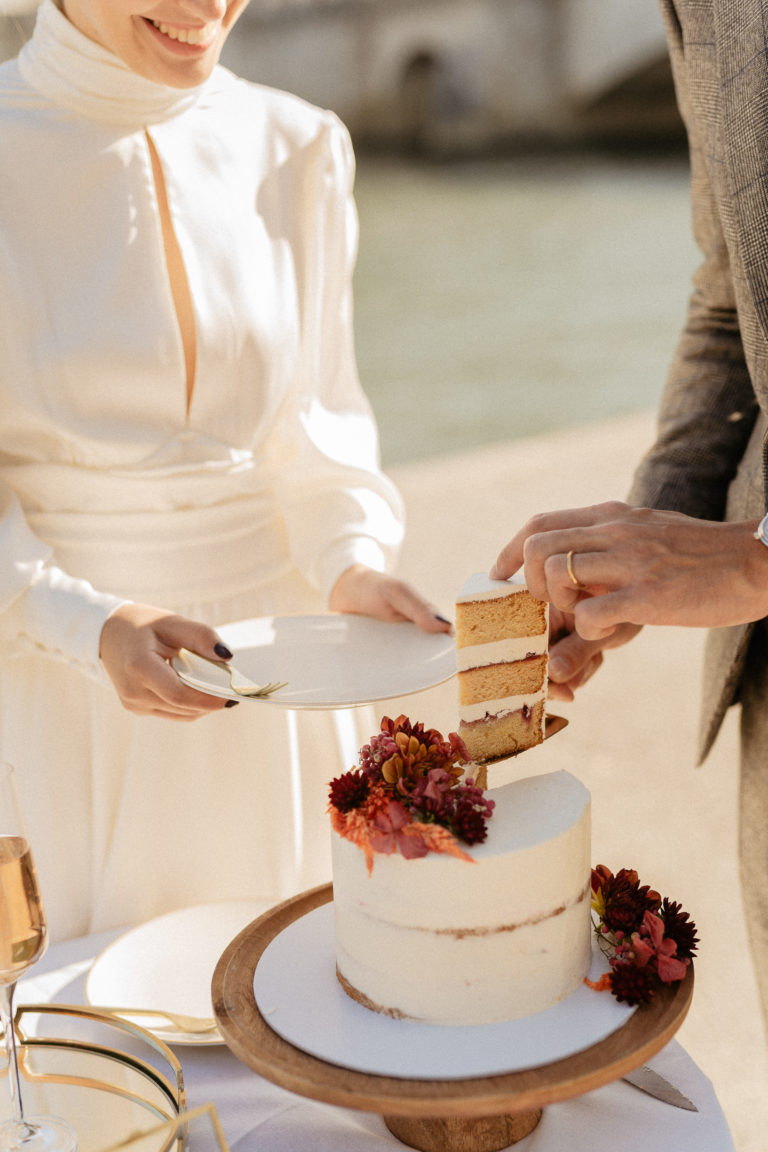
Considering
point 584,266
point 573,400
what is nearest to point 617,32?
point 584,266

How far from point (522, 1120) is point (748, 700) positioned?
0.76 metres

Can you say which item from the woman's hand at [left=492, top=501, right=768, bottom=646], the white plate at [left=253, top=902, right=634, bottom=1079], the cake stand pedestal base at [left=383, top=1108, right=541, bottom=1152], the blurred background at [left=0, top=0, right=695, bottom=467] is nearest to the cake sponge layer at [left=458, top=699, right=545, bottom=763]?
the woman's hand at [left=492, top=501, right=768, bottom=646]

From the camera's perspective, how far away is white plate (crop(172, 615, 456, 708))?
4.30 ft

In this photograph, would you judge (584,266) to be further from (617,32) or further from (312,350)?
(312,350)

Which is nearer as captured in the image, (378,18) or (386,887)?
(386,887)

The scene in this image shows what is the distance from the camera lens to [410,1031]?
98cm

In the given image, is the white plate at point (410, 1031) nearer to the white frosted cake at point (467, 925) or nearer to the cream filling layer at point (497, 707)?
the white frosted cake at point (467, 925)

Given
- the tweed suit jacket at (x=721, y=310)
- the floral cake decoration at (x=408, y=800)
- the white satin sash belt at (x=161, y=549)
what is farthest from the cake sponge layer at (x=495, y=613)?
the white satin sash belt at (x=161, y=549)

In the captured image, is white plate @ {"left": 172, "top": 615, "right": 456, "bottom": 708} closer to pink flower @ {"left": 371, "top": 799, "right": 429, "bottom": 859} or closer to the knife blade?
pink flower @ {"left": 371, "top": 799, "right": 429, "bottom": 859}

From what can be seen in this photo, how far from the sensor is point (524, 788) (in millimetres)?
1097

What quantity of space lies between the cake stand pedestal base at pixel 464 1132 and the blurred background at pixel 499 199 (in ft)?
26.9

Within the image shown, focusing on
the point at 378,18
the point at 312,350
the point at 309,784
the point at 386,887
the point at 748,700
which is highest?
the point at 378,18

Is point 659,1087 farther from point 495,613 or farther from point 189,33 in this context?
point 189,33

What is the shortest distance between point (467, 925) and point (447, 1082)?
13 centimetres
